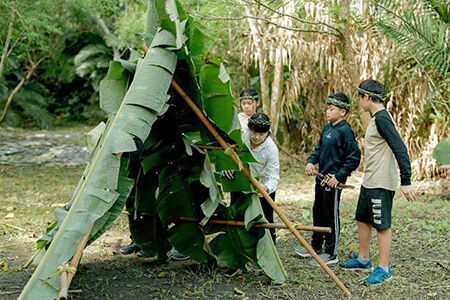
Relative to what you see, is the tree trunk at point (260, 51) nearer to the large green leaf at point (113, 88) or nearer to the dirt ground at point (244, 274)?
the dirt ground at point (244, 274)

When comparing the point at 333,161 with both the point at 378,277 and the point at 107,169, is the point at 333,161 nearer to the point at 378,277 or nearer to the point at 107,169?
the point at 378,277

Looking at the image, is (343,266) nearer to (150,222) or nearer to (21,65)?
(150,222)

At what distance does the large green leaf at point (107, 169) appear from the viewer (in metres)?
2.79

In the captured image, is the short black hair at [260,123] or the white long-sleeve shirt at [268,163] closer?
the short black hair at [260,123]

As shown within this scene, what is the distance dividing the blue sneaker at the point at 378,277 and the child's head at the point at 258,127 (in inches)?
62.5

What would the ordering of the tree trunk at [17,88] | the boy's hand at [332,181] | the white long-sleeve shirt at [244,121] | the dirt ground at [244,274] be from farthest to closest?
1. the tree trunk at [17,88]
2. the white long-sleeve shirt at [244,121]
3. the boy's hand at [332,181]
4. the dirt ground at [244,274]

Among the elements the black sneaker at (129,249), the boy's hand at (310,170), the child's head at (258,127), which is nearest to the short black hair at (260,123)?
the child's head at (258,127)

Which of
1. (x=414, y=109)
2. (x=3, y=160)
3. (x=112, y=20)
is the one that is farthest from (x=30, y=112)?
(x=414, y=109)

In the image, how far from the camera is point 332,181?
4.83 meters

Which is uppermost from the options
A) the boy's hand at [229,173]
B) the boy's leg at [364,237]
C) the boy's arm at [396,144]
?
the boy's arm at [396,144]

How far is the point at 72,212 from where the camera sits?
2963 millimetres

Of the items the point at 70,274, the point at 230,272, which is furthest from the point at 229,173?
the point at 70,274

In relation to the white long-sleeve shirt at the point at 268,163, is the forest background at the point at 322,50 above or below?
above

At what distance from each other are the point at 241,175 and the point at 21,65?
20.1 metres
